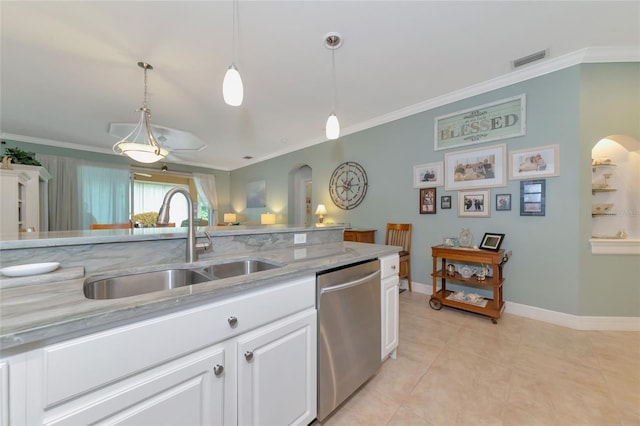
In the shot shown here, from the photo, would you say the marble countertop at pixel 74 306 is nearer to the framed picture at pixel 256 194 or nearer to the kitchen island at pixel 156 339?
the kitchen island at pixel 156 339

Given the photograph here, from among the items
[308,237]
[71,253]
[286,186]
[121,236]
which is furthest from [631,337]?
[286,186]

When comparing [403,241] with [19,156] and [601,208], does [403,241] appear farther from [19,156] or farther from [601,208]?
[19,156]

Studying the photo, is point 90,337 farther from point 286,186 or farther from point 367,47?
point 286,186

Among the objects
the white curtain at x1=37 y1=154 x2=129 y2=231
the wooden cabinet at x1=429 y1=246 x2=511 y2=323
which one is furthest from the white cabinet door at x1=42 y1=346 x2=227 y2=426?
the white curtain at x1=37 y1=154 x2=129 y2=231

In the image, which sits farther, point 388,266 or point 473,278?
point 473,278

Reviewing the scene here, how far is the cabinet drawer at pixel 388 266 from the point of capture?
1672 mm

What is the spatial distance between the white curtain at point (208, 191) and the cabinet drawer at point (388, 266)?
21.5 feet

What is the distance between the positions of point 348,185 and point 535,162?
2.53 metres

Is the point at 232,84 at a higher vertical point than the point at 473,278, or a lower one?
higher

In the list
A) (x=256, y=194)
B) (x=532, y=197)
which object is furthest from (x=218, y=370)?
(x=256, y=194)

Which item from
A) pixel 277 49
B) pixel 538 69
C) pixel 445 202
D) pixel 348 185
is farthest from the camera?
pixel 348 185

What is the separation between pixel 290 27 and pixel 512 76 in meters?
2.43

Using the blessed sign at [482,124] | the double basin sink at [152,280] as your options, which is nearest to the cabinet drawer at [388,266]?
the double basin sink at [152,280]

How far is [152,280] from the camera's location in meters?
1.20
